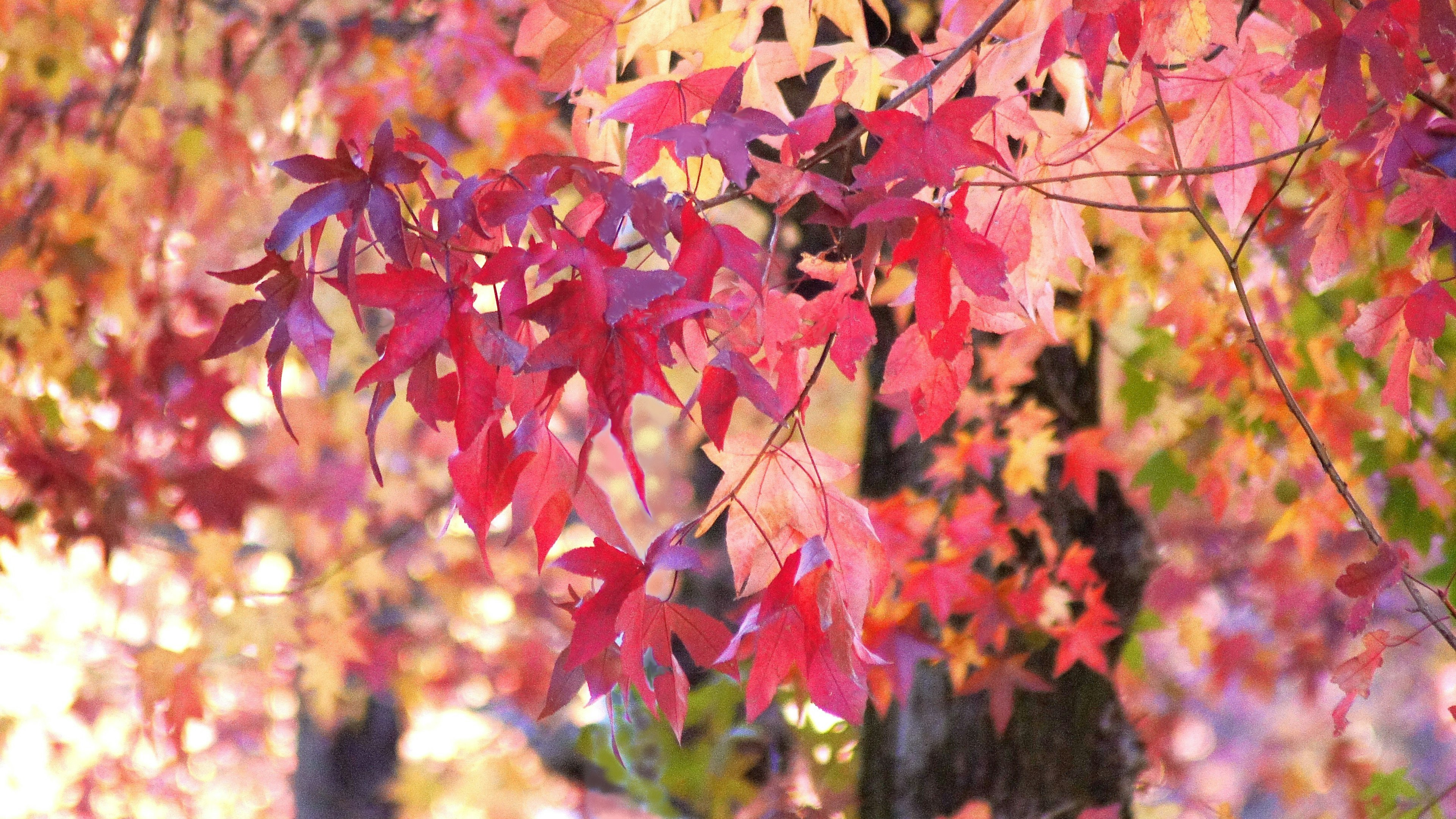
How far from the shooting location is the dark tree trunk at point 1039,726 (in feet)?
7.98

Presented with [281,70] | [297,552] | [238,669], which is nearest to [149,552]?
[238,669]

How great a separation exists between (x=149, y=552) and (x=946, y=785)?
5341 mm

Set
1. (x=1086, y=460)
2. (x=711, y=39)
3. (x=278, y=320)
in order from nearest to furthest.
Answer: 1. (x=278, y=320)
2. (x=711, y=39)
3. (x=1086, y=460)

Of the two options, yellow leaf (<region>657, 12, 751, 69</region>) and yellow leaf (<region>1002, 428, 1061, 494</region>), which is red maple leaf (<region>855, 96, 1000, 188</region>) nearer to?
yellow leaf (<region>657, 12, 751, 69</region>)

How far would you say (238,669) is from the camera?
6113 millimetres

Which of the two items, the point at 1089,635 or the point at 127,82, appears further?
the point at 127,82

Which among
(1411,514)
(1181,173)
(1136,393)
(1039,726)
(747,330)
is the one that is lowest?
(1039,726)

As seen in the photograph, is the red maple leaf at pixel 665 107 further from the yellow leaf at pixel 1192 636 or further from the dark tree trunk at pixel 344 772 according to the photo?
the dark tree trunk at pixel 344 772

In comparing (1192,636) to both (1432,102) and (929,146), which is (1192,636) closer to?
(1432,102)

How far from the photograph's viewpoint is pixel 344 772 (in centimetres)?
529

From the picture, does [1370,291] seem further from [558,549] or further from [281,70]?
[558,549]

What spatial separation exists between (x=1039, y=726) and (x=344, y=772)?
386cm

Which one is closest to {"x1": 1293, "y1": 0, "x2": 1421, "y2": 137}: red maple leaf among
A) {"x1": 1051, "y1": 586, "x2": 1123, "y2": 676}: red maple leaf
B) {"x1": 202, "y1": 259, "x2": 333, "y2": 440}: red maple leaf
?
{"x1": 202, "y1": 259, "x2": 333, "y2": 440}: red maple leaf

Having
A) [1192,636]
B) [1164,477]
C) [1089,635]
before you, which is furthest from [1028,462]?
[1192,636]
